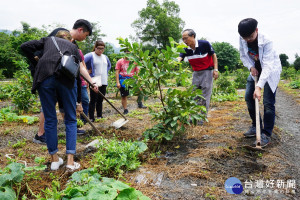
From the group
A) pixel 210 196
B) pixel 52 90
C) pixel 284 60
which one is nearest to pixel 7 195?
pixel 52 90

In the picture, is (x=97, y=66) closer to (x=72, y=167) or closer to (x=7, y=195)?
(x=72, y=167)

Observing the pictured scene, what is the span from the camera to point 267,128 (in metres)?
3.17

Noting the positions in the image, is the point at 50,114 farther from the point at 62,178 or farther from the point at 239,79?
the point at 239,79

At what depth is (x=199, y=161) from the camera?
8.18 feet

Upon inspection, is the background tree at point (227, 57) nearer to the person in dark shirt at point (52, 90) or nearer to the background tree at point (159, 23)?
the background tree at point (159, 23)

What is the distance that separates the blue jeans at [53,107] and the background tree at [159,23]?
40787 mm

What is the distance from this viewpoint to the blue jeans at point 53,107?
2283 mm

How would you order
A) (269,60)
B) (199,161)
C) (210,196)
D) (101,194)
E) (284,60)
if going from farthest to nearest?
1. (284,60)
2. (269,60)
3. (199,161)
4. (210,196)
5. (101,194)

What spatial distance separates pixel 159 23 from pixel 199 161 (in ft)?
140

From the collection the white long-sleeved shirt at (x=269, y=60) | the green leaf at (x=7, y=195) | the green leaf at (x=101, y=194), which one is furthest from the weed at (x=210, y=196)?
Answer: the white long-sleeved shirt at (x=269, y=60)

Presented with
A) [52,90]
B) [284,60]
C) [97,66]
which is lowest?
[52,90]

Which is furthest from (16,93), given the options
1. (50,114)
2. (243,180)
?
(243,180)

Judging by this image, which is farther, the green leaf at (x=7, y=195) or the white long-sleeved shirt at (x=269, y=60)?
the white long-sleeved shirt at (x=269, y=60)

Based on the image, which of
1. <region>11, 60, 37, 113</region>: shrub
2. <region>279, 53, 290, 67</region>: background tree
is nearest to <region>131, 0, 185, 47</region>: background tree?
<region>279, 53, 290, 67</region>: background tree
